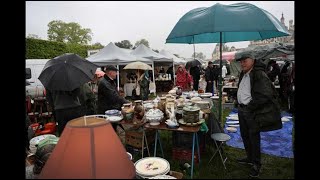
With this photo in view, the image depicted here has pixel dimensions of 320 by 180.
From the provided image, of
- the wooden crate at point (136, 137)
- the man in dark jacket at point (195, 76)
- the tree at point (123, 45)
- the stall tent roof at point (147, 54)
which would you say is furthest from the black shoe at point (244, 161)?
the tree at point (123, 45)

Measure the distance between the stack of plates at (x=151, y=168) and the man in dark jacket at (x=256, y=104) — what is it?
180 centimetres

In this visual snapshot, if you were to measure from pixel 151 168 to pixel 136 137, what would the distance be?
1985 mm

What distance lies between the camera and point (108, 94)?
189 inches

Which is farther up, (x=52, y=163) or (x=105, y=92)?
(x=105, y=92)

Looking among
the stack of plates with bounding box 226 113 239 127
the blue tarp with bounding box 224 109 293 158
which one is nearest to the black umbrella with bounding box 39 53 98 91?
the blue tarp with bounding box 224 109 293 158

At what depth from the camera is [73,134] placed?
58.7 inches

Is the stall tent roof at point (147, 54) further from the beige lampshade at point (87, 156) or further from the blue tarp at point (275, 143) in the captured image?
the beige lampshade at point (87, 156)

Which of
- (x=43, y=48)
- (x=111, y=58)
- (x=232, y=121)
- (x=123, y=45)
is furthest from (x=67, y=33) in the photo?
(x=232, y=121)

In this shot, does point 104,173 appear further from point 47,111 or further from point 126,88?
point 126,88

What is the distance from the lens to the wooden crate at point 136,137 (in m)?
4.56
